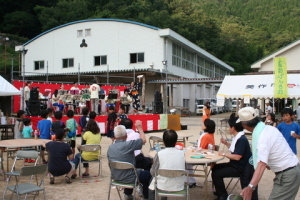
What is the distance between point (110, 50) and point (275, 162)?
2533 centimetres

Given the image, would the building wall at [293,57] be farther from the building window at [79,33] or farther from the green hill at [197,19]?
the green hill at [197,19]

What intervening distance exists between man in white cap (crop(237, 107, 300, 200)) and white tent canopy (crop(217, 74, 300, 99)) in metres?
12.1

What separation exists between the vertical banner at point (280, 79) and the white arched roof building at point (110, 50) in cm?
1068

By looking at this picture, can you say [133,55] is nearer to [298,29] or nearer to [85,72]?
[85,72]

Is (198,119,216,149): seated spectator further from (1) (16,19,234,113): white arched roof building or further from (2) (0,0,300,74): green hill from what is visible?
(2) (0,0,300,74): green hill

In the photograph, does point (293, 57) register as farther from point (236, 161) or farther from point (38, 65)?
point (38, 65)

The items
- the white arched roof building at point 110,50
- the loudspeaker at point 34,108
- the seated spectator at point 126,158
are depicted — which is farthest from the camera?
the white arched roof building at point 110,50

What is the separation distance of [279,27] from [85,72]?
5082 centimetres

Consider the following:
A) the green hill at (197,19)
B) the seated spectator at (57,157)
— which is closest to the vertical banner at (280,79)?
the seated spectator at (57,157)

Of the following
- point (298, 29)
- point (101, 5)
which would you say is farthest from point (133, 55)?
point (298, 29)

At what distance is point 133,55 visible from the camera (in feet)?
86.7

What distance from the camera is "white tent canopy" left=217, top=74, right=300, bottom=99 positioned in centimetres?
1419

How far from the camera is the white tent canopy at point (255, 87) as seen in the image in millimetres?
14191

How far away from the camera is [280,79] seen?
14070 mm
